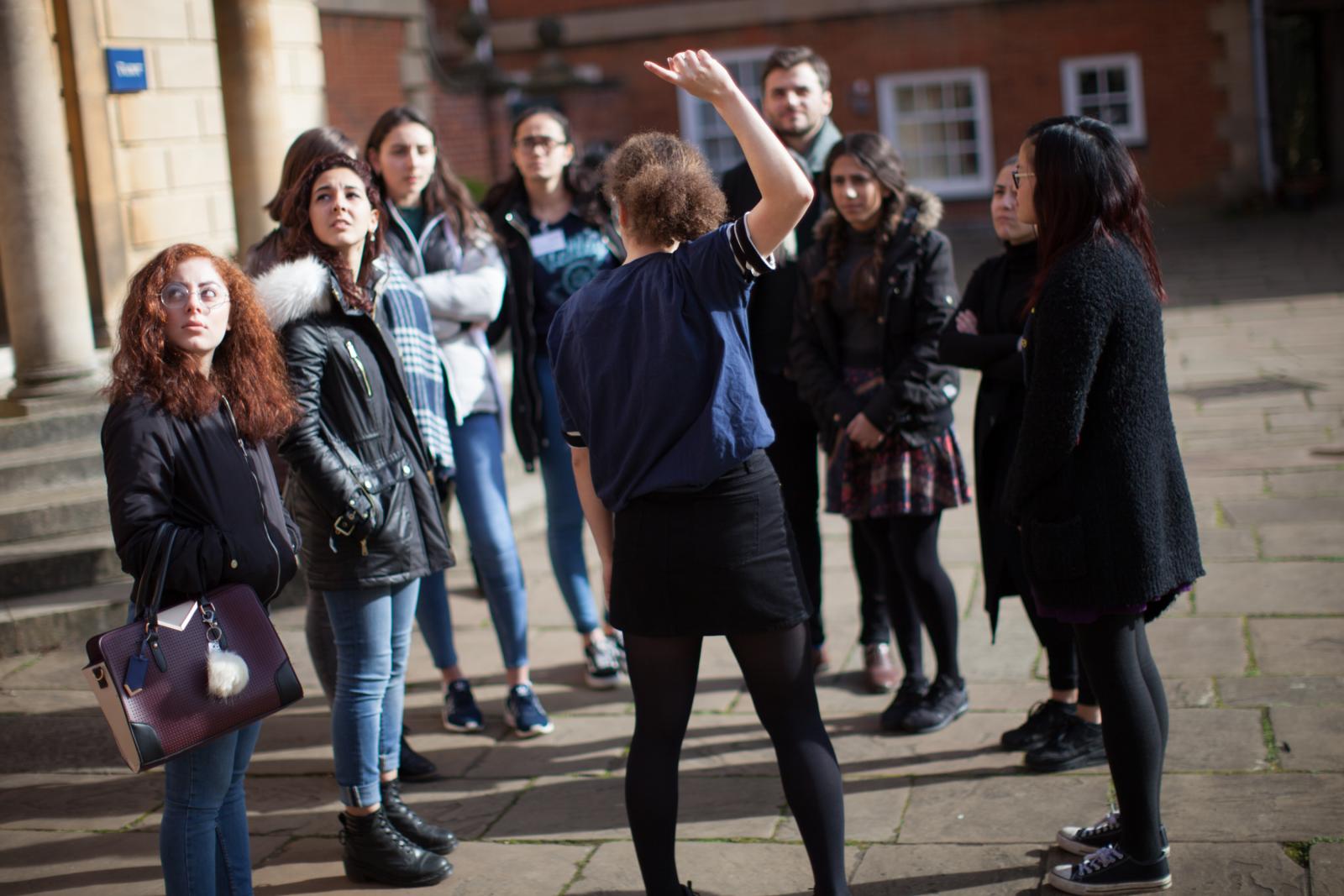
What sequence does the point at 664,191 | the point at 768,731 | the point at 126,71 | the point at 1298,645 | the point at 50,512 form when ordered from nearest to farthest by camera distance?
the point at 664,191 < the point at 768,731 < the point at 1298,645 < the point at 50,512 < the point at 126,71

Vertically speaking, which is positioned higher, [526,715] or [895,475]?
[895,475]

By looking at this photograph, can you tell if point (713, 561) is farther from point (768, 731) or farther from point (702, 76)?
point (702, 76)

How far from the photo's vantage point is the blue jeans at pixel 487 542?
184 inches

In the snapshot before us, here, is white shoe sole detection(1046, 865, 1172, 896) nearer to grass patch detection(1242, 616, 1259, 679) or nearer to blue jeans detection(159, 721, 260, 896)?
grass patch detection(1242, 616, 1259, 679)

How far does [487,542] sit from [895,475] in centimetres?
136

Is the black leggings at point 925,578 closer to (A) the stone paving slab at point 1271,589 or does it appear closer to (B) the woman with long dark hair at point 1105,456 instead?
(B) the woman with long dark hair at point 1105,456

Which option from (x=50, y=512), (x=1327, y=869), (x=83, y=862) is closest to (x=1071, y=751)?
(x=1327, y=869)

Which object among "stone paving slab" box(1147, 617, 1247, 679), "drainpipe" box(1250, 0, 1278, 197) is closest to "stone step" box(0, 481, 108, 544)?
"stone paving slab" box(1147, 617, 1247, 679)

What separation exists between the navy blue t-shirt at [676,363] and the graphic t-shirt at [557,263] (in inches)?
78.2

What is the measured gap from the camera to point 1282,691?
178 inches

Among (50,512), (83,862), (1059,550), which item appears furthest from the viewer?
(50,512)

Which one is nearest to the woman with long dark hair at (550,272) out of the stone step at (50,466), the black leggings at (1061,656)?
the black leggings at (1061,656)

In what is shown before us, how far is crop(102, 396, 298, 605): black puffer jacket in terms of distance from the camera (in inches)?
115

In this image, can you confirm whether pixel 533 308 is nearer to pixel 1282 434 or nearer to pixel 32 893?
pixel 32 893
